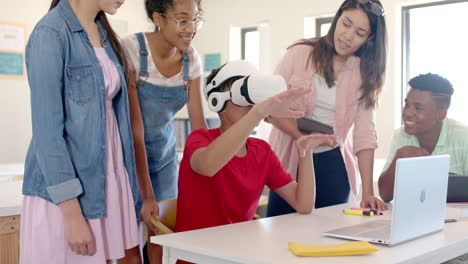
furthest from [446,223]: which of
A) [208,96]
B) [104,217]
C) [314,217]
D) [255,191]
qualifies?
[104,217]

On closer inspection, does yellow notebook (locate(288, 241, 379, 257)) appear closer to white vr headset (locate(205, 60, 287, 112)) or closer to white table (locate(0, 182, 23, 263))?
white vr headset (locate(205, 60, 287, 112))

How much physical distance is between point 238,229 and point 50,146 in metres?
0.56

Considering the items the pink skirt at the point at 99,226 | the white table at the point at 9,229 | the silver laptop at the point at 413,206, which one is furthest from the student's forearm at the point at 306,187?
the white table at the point at 9,229

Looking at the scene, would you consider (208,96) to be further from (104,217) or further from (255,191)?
(104,217)

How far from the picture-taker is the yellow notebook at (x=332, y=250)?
1276mm

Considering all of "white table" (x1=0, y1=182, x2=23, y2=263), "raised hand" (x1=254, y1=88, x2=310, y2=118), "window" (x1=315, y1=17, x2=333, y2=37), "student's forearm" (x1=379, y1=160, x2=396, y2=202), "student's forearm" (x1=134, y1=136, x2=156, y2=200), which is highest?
"window" (x1=315, y1=17, x2=333, y2=37)

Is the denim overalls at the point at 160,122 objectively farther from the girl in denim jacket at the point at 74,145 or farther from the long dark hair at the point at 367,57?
the long dark hair at the point at 367,57

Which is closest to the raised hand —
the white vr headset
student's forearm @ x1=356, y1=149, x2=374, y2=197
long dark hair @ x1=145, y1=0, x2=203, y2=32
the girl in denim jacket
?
the white vr headset

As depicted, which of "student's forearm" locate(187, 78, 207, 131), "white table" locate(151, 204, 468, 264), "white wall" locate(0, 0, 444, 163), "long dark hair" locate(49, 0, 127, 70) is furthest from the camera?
"white wall" locate(0, 0, 444, 163)

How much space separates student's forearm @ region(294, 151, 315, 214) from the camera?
1891 millimetres

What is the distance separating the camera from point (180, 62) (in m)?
2.11

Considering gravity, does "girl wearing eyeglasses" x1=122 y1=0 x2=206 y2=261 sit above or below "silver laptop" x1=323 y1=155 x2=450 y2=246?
above

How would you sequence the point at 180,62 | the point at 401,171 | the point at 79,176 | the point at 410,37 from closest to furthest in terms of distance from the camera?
the point at 401,171 → the point at 79,176 → the point at 180,62 → the point at 410,37

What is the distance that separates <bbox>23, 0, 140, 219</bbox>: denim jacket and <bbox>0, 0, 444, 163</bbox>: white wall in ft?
10.3
